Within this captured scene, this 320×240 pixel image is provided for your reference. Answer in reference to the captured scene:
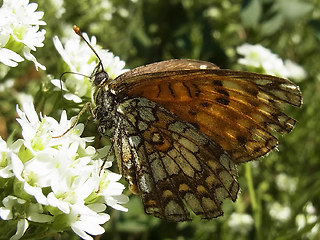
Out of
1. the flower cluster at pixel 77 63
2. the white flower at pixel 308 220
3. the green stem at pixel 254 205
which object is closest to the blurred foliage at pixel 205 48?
the white flower at pixel 308 220

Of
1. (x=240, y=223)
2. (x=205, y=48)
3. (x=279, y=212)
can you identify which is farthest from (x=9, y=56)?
(x=279, y=212)

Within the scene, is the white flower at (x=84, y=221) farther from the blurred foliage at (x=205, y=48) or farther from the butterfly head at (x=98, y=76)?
the blurred foliage at (x=205, y=48)

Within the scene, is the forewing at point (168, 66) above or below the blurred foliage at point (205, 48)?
below

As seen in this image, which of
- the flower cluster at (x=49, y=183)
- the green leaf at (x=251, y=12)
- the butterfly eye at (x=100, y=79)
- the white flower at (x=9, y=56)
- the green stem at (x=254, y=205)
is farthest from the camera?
the green leaf at (x=251, y=12)

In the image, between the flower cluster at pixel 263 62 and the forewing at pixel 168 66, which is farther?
the flower cluster at pixel 263 62

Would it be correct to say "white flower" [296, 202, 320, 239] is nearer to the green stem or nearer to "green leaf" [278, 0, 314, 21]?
the green stem

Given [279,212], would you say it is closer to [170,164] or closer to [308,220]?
[308,220]
